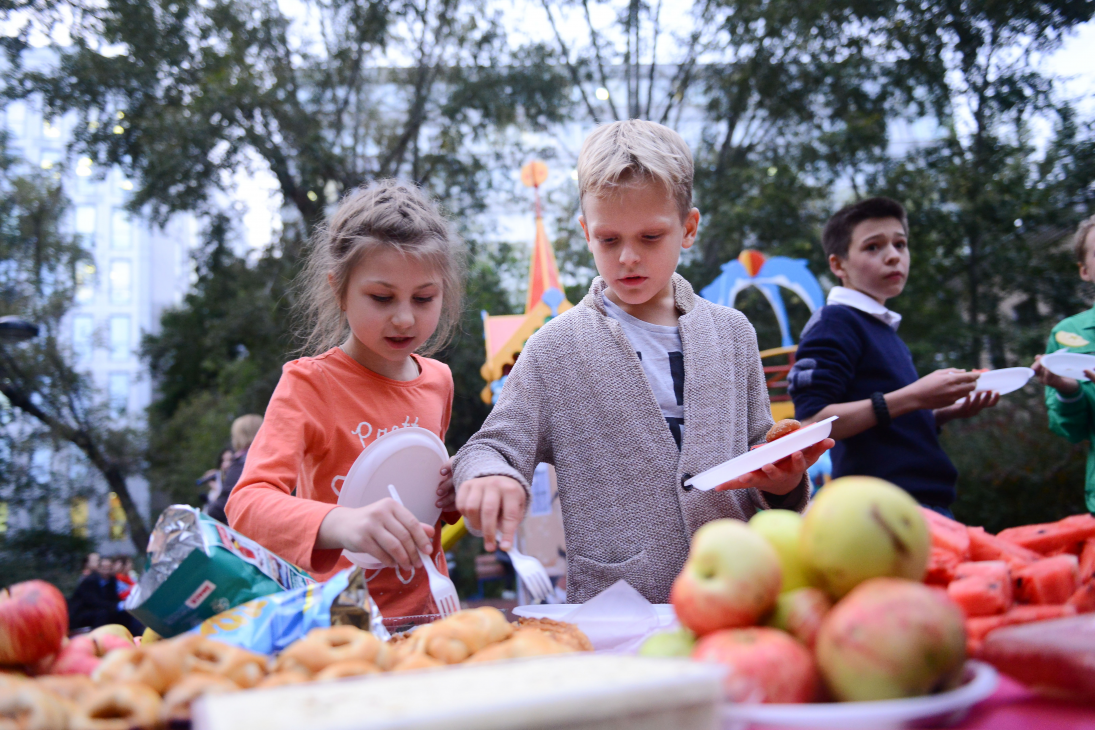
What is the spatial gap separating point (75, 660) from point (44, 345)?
51.9 feet

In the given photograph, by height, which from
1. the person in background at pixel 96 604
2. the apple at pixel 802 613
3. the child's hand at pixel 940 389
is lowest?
the person in background at pixel 96 604

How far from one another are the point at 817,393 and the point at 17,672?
90.1 inches

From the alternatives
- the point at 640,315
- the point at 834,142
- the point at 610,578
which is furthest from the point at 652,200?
the point at 834,142

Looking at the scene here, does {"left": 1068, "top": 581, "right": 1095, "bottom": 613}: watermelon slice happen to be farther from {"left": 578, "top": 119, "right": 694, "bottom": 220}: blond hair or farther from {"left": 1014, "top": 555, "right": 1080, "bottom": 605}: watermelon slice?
{"left": 578, "top": 119, "right": 694, "bottom": 220}: blond hair

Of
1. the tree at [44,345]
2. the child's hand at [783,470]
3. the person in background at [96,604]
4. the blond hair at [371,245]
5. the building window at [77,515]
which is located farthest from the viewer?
the building window at [77,515]

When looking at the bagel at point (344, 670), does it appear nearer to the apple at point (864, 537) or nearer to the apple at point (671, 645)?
the apple at point (671, 645)

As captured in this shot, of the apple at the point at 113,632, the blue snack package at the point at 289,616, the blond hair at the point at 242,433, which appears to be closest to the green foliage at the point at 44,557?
the blond hair at the point at 242,433

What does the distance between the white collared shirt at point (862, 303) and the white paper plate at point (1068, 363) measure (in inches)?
21.7

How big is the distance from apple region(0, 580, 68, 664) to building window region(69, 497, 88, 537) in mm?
16760

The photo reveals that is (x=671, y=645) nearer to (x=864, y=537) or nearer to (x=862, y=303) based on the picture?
(x=864, y=537)

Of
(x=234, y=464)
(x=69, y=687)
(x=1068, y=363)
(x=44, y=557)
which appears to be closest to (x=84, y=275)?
(x=44, y=557)

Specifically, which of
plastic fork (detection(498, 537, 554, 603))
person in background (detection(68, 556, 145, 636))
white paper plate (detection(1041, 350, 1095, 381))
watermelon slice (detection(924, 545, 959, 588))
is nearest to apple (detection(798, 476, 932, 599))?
watermelon slice (detection(924, 545, 959, 588))

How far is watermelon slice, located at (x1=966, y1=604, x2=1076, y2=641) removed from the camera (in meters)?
0.92

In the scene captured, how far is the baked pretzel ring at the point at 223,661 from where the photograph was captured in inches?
33.3
